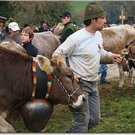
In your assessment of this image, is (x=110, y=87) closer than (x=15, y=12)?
Yes

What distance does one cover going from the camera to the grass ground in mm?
4978

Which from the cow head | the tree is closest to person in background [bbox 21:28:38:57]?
the cow head

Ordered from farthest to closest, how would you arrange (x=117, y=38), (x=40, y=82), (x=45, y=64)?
(x=117, y=38) < (x=40, y=82) < (x=45, y=64)

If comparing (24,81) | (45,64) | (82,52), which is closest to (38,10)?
(82,52)

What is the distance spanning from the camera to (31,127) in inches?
132

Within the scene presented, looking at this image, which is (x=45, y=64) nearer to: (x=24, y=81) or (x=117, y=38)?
(x=24, y=81)

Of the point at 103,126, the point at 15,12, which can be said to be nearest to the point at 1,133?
the point at 103,126

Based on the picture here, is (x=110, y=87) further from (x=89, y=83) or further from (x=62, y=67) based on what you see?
(x=62, y=67)

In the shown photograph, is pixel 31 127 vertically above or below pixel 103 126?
above

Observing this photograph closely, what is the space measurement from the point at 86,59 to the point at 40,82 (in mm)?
830

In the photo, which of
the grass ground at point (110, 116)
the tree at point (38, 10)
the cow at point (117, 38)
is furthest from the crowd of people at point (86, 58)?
the tree at point (38, 10)

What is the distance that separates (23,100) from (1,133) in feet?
2.56

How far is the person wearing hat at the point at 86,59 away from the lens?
3.64 meters

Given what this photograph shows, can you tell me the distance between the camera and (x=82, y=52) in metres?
3.69
